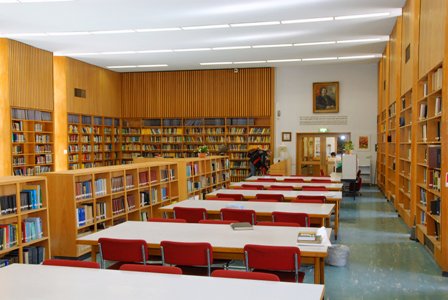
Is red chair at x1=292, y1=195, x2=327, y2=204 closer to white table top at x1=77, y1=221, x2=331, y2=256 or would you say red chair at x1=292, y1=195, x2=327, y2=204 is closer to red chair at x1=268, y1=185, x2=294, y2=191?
red chair at x1=268, y1=185, x2=294, y2=191

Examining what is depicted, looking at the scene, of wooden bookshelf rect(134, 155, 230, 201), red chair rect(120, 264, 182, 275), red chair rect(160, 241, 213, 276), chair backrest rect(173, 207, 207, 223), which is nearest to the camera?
red chair rect(120, 264, 182, 275)

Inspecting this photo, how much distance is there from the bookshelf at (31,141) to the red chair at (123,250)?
8.94 metres

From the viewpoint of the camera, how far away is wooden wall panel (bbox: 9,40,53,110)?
39.7 ft

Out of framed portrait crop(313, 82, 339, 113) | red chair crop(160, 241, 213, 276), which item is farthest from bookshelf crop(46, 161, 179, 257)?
framed portrait crop(313, 82, 339, 113)

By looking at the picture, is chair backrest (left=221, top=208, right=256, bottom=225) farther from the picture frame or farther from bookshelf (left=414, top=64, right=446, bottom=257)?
the picture frame

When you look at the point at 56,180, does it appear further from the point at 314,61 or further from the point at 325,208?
the point at 314,61

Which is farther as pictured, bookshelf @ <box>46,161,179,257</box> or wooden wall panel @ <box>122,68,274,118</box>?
wooden wall panel @ <box>122,68,274,118</box>

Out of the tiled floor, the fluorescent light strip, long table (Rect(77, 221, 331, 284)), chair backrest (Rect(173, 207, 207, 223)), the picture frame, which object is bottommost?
the tiled floor

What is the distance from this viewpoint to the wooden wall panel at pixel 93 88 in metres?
15.1

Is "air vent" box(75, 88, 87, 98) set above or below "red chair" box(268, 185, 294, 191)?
above

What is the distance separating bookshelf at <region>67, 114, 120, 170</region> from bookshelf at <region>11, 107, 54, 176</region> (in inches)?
53.6

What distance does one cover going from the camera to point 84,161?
51.6 ft

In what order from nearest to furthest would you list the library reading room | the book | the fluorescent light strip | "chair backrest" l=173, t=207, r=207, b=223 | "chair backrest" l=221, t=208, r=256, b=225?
the library reading room
the book
"chair backrest" l=221, t=208, r=256, b=225
"chair backrest" l=173, t=207, r=207, b=223
the fluorescent light strip

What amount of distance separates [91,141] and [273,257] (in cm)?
1352
